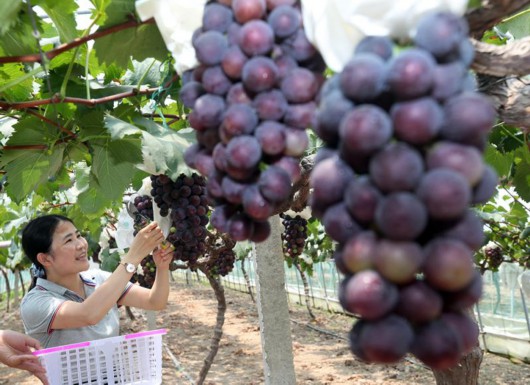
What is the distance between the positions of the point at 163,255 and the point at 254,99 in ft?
7.60

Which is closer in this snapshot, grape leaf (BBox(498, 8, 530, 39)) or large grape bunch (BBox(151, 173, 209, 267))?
grape leaf (BBox(498, 8, 530, 39))

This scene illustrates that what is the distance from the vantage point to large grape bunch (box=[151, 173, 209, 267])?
2668 mm

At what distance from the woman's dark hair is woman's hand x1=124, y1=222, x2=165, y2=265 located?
2.21ft

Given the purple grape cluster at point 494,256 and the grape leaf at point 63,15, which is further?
the purple grape cluster at point 494,256

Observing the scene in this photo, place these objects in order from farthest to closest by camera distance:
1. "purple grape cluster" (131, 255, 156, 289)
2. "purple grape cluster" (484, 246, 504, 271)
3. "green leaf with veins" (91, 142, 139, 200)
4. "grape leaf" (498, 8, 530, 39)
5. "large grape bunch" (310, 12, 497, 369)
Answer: "purple grape cluster" (484, 246, 504, 271) → "purple grape cluster" (131, 255, 156, 289) → "green leaf with veins" (91, 142, 139, 200) → "grape leaf" (498, 8, 530, 39) → "large grape bunch" (310, 12, 497, 369)

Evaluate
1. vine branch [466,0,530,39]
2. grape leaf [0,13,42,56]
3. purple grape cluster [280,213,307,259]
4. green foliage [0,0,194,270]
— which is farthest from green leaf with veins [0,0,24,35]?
purple grape cluster [280,213,307,259]

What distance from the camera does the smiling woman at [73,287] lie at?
2.61 metres

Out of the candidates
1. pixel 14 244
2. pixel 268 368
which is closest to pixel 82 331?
pixel 268 368

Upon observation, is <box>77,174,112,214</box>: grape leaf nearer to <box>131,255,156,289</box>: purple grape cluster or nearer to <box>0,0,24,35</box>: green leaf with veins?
<box>0,0,24,35</box>: green leaf with veins

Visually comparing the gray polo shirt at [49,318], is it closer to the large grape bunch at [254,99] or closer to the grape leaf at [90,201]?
the grape leaf at [90,201]

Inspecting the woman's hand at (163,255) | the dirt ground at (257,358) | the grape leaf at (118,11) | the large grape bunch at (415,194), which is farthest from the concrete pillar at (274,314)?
the dirt ground at (257,358)

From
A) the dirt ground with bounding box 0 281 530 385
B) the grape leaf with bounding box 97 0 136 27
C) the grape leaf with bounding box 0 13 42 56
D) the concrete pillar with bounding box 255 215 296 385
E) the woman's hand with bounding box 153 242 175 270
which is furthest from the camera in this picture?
the dirt ground with bounding box 0 281 530 385

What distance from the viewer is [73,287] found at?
3055 mm

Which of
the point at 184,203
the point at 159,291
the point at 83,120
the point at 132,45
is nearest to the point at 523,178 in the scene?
the point at 184,203
